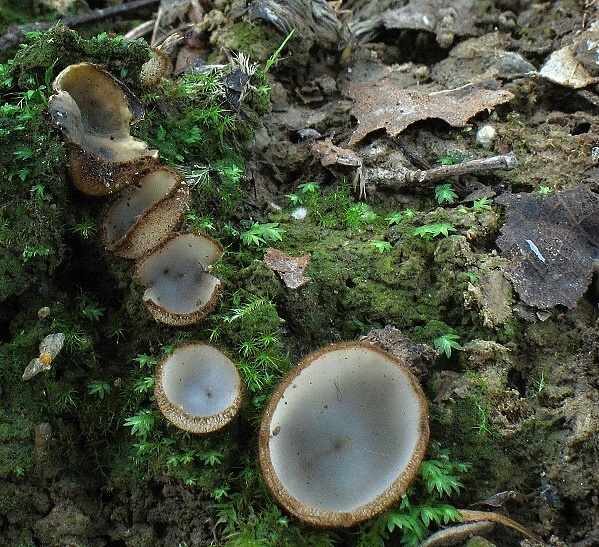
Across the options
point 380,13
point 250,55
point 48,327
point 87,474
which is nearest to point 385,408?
point 87,474

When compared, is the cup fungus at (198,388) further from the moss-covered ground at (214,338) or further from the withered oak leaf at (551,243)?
the withered oak leaf at (551,243)

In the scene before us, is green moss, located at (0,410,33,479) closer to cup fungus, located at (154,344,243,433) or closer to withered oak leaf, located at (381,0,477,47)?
cup fungus, located at (154,344,243,433)

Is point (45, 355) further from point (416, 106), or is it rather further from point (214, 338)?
point (416, 106)

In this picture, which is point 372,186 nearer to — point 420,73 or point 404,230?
point 404,230

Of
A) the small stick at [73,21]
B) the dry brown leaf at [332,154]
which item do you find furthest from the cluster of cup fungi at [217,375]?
the small stick at [73,21]

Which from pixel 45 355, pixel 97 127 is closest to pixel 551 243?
pixel 97 127

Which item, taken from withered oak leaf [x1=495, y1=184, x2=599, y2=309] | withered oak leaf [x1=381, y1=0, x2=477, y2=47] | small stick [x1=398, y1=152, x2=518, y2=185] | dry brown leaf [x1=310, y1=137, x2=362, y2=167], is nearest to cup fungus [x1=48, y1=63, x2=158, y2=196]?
dry brown leaf [x1=310, y1=137, x2=362, y2=167]
